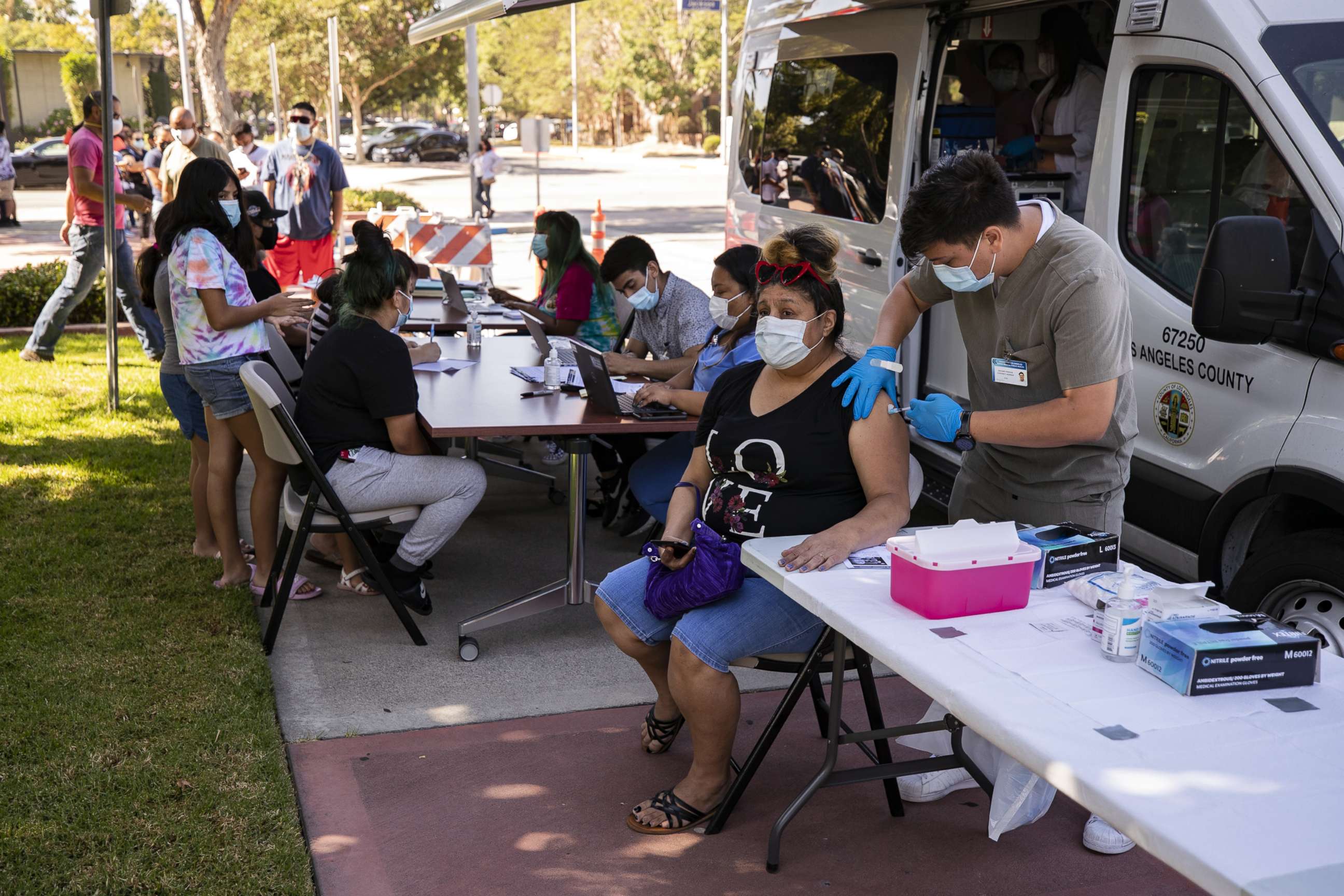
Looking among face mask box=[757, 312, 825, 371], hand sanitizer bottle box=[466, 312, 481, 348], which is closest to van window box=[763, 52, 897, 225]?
hand sanitizer bottle box=[466, 312, 481, 348]

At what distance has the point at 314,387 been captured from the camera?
4.54 meters

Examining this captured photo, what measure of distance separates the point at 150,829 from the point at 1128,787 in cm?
258

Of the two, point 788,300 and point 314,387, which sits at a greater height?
point 788,300

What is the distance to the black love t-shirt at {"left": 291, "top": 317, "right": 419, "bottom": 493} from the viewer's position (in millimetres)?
4469

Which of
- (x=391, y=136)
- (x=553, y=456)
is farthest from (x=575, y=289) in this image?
(x=391, y=136)

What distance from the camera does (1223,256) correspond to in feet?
10.1

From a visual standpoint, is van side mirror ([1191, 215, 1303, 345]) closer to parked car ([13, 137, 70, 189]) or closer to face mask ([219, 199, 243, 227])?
face mask ([219, 199, 243, 227])

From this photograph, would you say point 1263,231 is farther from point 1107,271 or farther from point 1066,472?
point 1066,472

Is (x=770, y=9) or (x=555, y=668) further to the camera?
(x=770, y=9)

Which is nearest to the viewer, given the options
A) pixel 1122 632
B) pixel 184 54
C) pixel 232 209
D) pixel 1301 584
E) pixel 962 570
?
pixel 1122 632

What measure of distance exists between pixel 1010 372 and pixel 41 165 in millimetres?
29994

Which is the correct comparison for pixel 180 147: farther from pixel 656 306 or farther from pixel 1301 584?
pixel 1301 584

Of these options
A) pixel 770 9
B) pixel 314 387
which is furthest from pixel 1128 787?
pixel 770 9

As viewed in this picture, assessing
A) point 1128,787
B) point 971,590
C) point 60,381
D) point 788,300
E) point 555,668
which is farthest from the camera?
point 60,381
